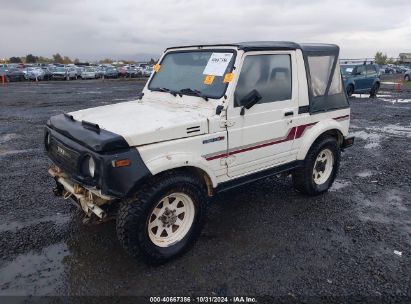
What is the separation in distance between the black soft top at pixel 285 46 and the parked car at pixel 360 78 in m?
15.1

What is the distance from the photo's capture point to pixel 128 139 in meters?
3.22

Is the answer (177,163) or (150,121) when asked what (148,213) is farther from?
(150,121)

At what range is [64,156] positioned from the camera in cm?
367

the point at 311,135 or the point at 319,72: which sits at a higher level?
the point at 319,72

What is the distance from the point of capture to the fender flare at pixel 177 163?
3305 mm

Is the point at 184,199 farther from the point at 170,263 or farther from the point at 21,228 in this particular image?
the point at 21,228

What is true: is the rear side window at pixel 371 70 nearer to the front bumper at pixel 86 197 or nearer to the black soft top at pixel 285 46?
the black soft top at pixel 285 46

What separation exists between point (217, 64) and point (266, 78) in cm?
66

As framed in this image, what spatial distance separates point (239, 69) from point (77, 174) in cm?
211

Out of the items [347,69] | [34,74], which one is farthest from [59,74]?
[347,69]

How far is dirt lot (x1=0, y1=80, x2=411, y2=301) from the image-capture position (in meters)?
3.35

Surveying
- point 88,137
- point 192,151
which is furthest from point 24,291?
point 192,151

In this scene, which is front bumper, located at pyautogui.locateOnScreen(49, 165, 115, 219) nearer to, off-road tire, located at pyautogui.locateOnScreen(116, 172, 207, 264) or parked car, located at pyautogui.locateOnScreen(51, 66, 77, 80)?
off-road tire, located at pyautogui.locateOnScreen(116, 172, 207, 264)

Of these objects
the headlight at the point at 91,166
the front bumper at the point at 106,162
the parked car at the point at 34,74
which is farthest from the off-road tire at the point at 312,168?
the parked car at the point at 34,74
